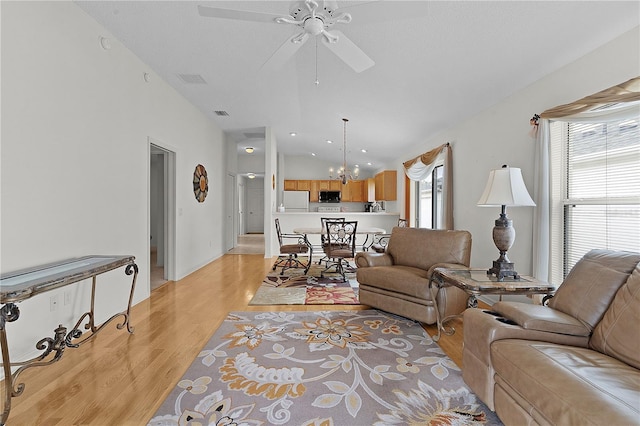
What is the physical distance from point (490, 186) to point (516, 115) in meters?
1.36

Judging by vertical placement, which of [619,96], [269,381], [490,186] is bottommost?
[269,381]

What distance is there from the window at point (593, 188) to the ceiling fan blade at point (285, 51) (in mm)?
2393

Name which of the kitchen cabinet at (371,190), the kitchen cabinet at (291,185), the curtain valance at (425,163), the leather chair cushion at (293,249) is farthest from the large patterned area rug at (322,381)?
the kitchen cabinet at (291,185)

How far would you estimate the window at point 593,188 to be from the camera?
2273 mm

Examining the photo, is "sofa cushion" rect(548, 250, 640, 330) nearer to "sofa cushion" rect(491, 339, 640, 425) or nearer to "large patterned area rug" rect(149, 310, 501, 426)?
"sofa cushion" rect(491, 339, 640, 425)

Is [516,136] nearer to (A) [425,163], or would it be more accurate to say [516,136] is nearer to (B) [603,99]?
(B) [603,99]

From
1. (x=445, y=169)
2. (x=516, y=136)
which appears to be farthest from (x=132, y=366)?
(x=445, y=169)

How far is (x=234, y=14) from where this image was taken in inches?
78.7

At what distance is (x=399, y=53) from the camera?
310 centimetres

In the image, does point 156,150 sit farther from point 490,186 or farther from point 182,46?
point 490,186

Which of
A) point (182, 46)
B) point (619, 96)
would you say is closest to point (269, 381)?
point (619, 96)

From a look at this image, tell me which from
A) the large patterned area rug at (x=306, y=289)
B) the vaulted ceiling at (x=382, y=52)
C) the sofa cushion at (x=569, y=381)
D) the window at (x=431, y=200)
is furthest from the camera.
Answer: the window at (x=431, y=200)

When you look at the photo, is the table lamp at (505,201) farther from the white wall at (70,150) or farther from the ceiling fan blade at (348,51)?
the white wall at (70,150)

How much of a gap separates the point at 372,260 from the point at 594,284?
207cm
